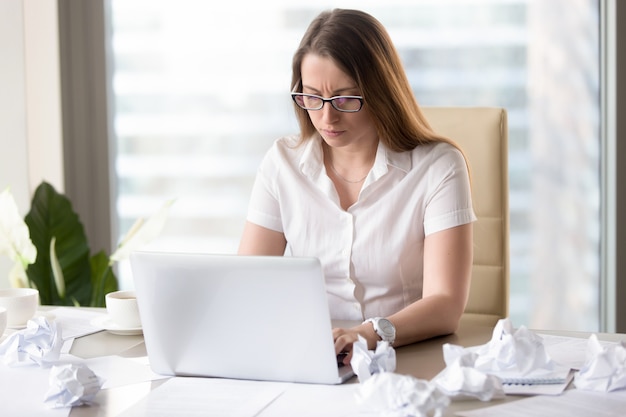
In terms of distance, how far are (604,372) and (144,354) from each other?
759 mm

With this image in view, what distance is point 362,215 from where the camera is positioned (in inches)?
74.2

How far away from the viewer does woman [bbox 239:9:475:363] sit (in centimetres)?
179

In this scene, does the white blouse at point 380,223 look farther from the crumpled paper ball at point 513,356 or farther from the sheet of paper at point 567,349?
the crumpled paper ball at point 513,356

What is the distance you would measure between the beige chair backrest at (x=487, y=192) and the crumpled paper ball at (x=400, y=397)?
991 mm

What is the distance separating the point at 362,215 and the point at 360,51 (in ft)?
1.17

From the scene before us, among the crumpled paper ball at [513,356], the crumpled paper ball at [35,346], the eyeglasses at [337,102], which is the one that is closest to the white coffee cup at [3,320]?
the crumpled paper ball at [35,346]

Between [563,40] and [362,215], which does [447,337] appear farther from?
[563,40]

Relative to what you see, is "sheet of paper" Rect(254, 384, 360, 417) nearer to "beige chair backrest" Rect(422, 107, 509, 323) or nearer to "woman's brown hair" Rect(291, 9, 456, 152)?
"woman's brown hair" Rect(291, 9, 456, 152)

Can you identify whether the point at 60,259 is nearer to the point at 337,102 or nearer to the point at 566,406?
the point at 337,102

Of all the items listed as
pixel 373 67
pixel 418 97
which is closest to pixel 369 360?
pixel 373 67

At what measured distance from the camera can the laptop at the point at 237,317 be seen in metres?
1.22

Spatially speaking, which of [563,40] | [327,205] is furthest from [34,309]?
[563,40]

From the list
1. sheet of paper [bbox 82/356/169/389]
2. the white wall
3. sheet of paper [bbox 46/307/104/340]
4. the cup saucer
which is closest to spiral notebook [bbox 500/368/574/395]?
sheet of paper [bbox 82/356/169/389]

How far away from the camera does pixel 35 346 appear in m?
1.44
